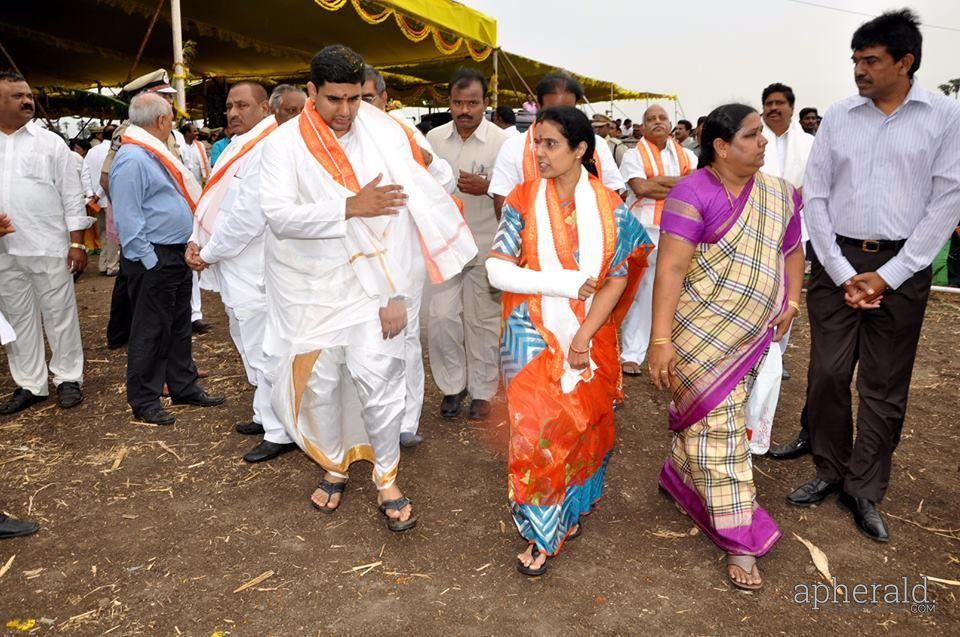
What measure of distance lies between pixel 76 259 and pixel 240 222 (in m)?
2.10

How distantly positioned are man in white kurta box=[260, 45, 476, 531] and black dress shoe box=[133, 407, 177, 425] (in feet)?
5.17

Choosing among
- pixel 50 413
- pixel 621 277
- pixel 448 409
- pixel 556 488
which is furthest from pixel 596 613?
pixel 50 413

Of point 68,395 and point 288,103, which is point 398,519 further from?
point 68,395

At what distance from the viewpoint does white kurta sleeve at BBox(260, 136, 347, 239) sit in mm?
3047

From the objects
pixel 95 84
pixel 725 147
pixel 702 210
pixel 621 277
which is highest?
pixel 95 84

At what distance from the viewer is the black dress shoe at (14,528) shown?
3346mm

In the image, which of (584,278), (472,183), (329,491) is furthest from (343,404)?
(472,183)

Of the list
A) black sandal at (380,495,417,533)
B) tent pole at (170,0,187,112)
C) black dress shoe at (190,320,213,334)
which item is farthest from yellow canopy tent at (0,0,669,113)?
black sandal at (380,495,417,533)

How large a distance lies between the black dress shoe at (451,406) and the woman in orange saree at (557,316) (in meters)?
1.82

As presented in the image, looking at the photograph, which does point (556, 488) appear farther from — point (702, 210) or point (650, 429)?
point (650, 429)

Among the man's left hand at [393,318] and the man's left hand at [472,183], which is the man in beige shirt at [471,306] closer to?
the man's left hand at [472,183]

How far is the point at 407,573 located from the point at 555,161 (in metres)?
1.89

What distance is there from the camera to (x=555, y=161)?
292 cm

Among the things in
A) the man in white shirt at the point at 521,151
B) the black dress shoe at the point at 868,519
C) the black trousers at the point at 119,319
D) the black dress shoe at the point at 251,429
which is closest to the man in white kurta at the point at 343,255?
the man in white shirt at the point at 521,151
